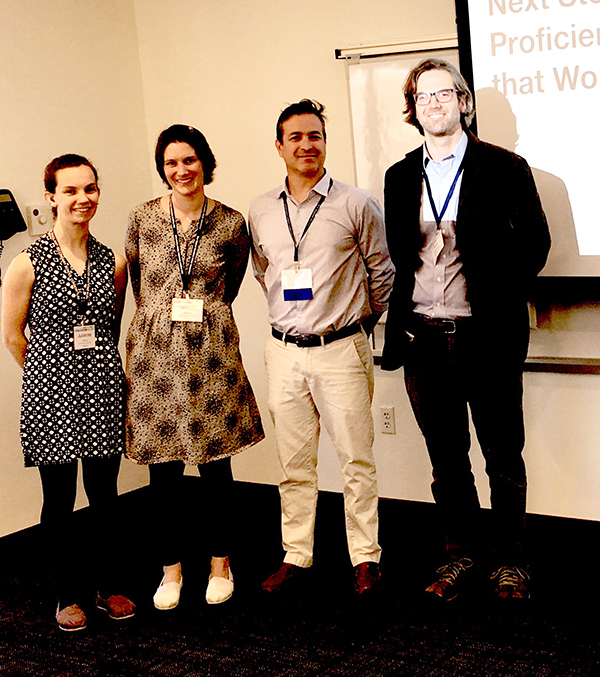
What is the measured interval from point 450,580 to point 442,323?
0.90 m

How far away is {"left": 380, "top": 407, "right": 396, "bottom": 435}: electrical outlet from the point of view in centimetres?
382

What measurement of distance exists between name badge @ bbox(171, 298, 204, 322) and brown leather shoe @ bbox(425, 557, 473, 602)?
1.23m

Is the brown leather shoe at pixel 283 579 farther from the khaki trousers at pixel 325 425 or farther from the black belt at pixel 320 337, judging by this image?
the black belt at pixel 320 337

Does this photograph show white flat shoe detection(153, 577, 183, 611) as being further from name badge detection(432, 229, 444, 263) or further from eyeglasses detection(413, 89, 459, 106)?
eyeglasses detection(413, 89, 459, 106)

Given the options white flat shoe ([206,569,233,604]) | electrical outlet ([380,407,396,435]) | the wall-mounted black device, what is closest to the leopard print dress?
white flat shoe ([206,569,233,604])

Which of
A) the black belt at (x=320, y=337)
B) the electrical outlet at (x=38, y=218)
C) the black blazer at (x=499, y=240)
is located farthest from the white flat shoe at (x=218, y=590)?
the electrical outlet at (x=38, y=218)

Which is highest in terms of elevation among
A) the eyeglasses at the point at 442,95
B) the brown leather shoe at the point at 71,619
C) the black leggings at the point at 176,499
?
the eyeglasses at the point at 442,95

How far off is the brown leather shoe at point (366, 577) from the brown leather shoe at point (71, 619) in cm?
96

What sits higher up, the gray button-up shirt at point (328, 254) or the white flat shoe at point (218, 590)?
the gray button-up shirt at point (328, 254)

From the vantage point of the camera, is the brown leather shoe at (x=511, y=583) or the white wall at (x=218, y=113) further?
the white wall at (x=218, y=113)

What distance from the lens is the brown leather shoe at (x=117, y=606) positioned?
2.91 meters

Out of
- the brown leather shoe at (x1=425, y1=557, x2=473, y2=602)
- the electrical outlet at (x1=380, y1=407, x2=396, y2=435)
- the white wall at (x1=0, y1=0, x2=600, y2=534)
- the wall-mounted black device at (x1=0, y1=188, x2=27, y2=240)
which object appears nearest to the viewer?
the brown leather shoe at (x1=425, y1=557, x2=473, y2=602)

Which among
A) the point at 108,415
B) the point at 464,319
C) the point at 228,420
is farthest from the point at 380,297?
the point at 108,415

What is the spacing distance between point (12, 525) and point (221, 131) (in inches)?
83.2
